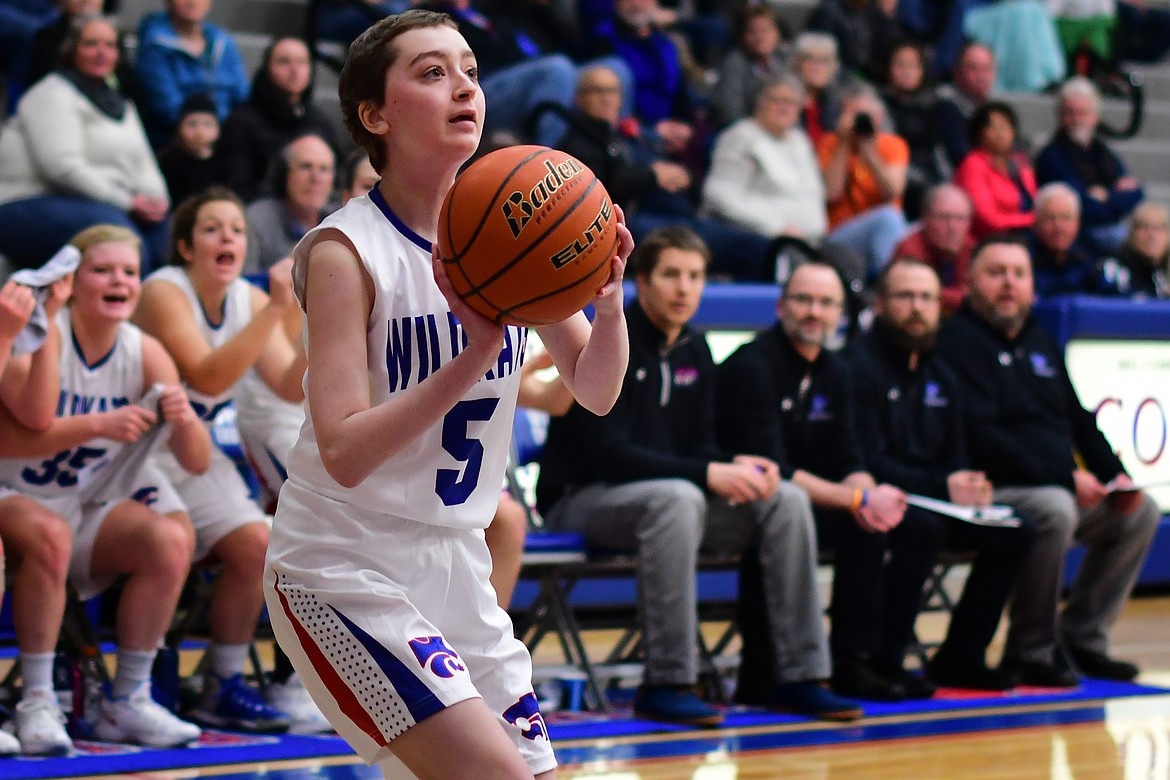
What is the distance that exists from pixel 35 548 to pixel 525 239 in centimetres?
288

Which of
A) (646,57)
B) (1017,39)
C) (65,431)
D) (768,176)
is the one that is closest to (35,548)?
(65,431)

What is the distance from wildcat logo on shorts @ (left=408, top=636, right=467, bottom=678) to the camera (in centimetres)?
232

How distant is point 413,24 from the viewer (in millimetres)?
2488

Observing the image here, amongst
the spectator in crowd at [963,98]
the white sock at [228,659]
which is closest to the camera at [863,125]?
the spectator in crowd at [963,98]

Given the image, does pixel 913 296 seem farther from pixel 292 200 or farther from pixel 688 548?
pixel 292 200

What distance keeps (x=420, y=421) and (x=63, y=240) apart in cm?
467

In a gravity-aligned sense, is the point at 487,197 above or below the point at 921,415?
above

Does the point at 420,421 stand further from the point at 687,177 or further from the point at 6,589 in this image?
the point at 687,177

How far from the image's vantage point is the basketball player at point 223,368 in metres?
5.12

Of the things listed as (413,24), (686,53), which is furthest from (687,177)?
(413,24)

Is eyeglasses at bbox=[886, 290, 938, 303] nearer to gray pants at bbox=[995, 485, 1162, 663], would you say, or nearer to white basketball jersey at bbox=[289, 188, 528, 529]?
gray pants at bbox=[995, 485, 1162, 663]

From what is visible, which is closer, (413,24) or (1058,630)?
(413,24)

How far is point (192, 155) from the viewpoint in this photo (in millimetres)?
7293

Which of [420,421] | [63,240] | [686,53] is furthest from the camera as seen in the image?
[686,53]
